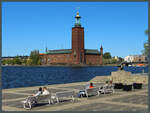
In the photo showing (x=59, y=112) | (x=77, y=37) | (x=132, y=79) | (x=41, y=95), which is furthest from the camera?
(x=77, y=37)

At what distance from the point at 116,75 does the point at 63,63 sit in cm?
16739

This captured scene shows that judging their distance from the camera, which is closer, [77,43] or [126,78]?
[126,78]

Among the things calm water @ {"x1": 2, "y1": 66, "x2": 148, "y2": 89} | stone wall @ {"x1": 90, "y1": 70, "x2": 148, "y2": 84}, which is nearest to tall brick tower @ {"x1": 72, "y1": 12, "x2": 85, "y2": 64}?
calm water @ {"x1": 2, "y1": 66, "x2": 148, "y2": 89}

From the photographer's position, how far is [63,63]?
19488cm

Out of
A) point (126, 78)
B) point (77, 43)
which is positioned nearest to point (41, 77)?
point (126, 78)

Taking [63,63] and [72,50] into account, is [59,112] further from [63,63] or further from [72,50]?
[63,63]

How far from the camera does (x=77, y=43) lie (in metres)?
177

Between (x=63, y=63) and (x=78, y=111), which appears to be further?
(x=63, y=63)

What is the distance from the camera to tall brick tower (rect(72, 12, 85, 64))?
577 ft

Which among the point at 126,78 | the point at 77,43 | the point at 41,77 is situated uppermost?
the point at 77,43

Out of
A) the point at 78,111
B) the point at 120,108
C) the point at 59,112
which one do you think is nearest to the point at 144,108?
the point at 120,108

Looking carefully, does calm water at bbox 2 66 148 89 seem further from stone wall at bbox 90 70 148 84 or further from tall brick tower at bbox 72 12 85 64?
tall brick tower at bbox 72 12 85 64

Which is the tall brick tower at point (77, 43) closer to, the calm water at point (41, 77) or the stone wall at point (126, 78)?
the calm water at point (41, 77)

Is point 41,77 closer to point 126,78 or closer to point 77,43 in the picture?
point 126,78
